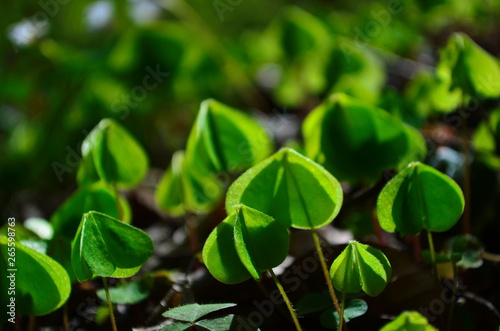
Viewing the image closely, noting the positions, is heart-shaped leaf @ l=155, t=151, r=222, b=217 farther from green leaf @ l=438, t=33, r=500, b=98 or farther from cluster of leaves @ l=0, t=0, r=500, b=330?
green leaf @ l=438, t=33, r=500, b=98

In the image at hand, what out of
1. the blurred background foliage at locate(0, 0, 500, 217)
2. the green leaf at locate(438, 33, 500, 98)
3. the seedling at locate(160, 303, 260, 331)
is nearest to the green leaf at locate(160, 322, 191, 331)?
the seedling at locate(160, 303, 260, 331)

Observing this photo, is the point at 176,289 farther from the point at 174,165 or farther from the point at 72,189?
the point at 72,189

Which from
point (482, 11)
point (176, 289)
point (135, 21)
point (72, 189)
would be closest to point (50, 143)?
point (72, 189)

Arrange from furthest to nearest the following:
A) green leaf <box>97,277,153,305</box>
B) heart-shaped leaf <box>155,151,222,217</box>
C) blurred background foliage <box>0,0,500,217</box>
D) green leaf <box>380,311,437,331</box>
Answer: blurred background foliage <box>0,0,500,217</box>, heart-shaped leaf <box>155,151,222,217</box>, green leaf <box>97,277,153,305</box>, green leaf <box>380,311,437,331</box>

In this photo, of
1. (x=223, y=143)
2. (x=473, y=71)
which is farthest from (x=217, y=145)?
(x=473, y=71)

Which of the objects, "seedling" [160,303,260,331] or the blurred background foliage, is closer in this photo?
"seedling" [160,303,260,331]
